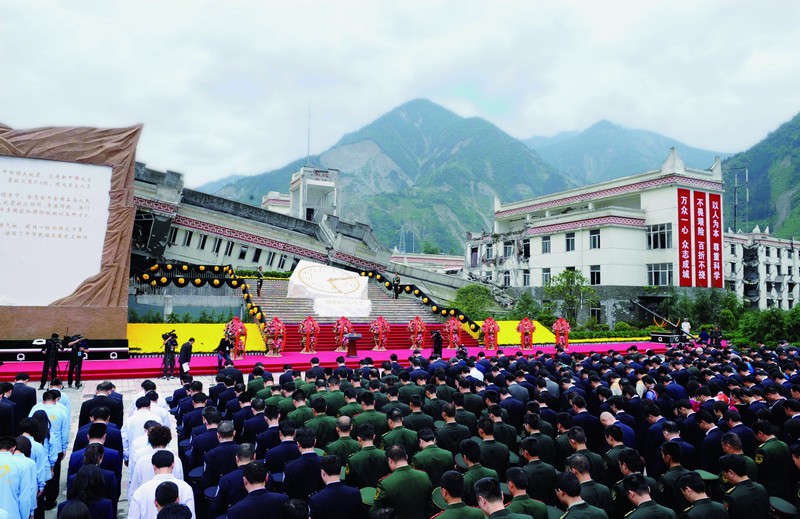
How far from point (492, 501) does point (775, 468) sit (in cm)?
357

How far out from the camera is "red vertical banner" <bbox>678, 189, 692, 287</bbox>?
33.3 m

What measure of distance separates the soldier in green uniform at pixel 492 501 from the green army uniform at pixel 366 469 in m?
1.64

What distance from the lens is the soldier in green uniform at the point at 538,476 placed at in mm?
4891

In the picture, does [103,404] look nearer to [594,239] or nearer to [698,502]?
[698,502]

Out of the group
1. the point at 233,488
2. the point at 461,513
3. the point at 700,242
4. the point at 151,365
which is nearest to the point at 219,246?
the point at 151,365

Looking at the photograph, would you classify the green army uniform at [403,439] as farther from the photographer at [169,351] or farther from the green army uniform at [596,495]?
the photographer at [169,351]

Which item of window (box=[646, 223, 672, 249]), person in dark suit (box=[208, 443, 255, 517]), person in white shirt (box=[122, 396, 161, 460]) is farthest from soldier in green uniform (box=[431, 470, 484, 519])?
window (box=[646, 223, 672, 249])

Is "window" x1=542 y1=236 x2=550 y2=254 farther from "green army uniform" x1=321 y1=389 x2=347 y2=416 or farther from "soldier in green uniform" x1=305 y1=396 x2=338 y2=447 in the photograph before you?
"soldier in green uniform" x1=305 y1=396 x2=338 y2=447

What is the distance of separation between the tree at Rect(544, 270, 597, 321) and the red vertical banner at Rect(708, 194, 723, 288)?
333 inches

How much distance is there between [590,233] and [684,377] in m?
26.6

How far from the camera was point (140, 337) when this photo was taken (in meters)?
20.4

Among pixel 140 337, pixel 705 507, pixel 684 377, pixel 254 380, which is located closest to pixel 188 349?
pixel 254 380

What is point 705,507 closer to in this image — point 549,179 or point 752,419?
point 752,419

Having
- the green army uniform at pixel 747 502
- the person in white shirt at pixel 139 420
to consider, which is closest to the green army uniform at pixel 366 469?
the person in white shirt at pixel 139 420
